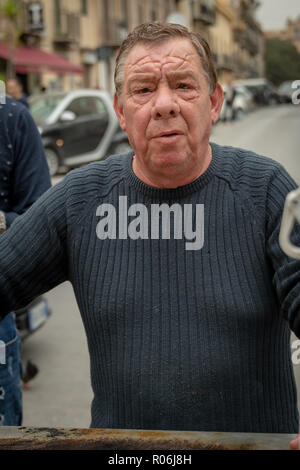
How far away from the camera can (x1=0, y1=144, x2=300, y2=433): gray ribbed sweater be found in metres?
1.46

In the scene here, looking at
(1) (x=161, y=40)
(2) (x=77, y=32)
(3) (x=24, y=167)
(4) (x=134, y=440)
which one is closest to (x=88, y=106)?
(3) (x=24, y=167)

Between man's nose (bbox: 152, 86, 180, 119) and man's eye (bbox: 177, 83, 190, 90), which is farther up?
man's eye (bbox: 177, 83, 190, 90)

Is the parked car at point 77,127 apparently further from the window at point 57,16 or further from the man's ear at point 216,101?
the window at point 57,16

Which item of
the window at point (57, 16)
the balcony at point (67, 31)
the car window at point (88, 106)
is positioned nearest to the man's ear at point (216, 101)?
the car window at point (88, 106)

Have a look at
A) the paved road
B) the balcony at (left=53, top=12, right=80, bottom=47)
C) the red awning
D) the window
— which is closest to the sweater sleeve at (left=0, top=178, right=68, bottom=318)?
the paved road

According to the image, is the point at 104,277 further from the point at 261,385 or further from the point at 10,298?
the point at 261,385

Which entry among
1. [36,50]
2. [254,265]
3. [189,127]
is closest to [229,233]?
[254,265]

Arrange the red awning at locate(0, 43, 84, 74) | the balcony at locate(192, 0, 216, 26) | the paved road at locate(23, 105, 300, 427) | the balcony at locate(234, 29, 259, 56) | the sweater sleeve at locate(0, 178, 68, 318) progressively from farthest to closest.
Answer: the balcony at locate(234, 29, 259, 56) → the balcony at locate(192, 0, 216, 26) → the red awning at locate(0, 43, 84, 74) → the paved road at locate(23, 105, 300, 427) → the sweater sleeve at locate(0, 178, 68, 318)

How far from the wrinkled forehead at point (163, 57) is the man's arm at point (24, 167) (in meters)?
0.78

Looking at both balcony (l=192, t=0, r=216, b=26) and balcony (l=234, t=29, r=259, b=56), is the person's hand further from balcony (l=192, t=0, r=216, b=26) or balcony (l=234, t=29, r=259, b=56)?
balcony (l=234, t=29, r=259, b=56)

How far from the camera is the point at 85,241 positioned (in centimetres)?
159

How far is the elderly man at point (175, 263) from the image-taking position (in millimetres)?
1460

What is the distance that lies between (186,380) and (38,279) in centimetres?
44

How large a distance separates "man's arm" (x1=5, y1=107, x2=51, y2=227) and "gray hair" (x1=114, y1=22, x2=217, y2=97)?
0.70m
